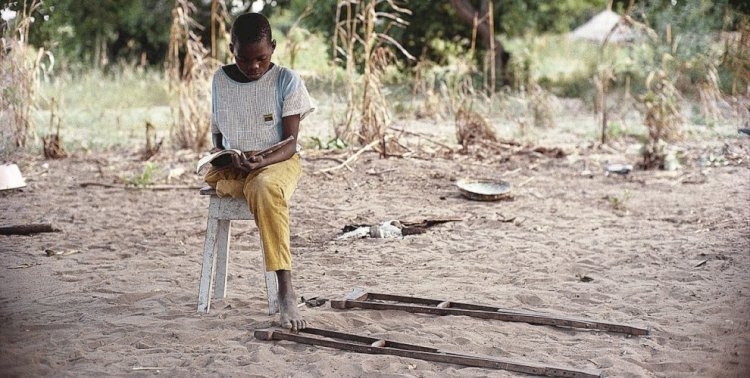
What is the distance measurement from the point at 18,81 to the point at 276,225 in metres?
4.78

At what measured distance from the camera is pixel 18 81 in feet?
24.9

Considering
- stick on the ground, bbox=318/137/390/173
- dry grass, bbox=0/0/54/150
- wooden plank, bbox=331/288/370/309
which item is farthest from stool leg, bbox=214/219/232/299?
dry grass, bbox=0/0/54/150

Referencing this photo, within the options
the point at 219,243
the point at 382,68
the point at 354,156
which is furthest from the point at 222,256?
the point at 382,68

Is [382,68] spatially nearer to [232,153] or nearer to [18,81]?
[18,81]

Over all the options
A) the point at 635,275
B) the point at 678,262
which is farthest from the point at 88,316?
the point at 678,262

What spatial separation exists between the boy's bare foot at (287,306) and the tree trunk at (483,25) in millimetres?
9514

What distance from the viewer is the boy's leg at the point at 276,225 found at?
143 inches

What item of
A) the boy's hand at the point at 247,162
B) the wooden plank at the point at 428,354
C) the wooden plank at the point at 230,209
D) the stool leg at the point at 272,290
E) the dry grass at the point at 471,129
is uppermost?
the boy's hand at the point at 247,162

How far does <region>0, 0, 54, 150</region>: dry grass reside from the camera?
288 inches

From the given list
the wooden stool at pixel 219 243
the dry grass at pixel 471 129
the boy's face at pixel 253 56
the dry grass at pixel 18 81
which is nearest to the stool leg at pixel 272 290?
the wooden stool at pixel 219 243

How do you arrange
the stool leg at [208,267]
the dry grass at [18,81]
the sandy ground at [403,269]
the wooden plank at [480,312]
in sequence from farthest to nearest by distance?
the dry grass at [18,81] → the stool leg at [208,267] → the wooden plank at [480,312] → the sandy ground at [403,269]

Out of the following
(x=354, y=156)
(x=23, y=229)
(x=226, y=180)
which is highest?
(x=226, y=180)

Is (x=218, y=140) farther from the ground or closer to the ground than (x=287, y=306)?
farther from the ground

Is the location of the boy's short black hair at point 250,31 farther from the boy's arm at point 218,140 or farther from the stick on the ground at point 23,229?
the stick on the ground at point 23,229
